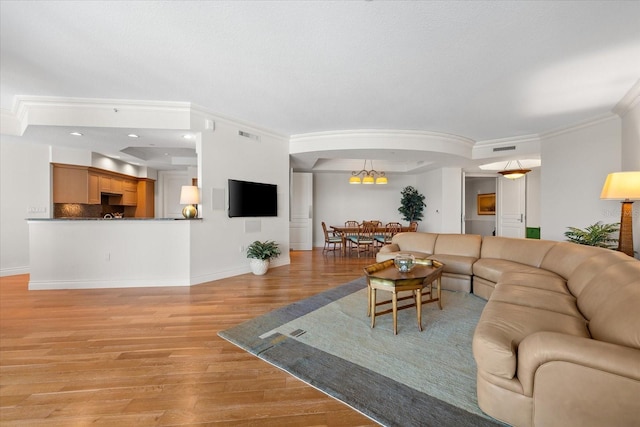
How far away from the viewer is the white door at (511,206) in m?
7.52

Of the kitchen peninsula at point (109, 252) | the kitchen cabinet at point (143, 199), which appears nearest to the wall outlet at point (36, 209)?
the kitchen peninsula at point (109, 252)

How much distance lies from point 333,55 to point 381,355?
2905 millimetres

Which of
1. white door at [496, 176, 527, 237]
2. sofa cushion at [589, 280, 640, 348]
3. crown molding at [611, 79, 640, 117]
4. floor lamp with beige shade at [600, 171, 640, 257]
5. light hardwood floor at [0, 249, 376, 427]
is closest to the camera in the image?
sofa cushion at [589, 280, 640, 348]

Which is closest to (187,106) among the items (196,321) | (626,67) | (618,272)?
(196,321)

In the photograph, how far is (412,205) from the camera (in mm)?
8766

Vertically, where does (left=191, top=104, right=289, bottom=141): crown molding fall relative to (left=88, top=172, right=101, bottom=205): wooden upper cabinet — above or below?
above

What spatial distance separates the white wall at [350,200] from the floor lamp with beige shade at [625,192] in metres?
6.23

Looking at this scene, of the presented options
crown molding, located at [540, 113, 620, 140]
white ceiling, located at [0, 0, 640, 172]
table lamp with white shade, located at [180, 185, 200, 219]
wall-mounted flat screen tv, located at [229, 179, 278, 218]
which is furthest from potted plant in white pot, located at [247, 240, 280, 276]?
crown molding, located at [540, 113, 620, 140]

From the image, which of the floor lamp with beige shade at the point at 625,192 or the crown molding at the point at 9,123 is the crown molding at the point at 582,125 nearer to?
the floor lamp with beige shade at the point at 625,192

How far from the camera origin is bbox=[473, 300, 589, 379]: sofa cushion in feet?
4.83

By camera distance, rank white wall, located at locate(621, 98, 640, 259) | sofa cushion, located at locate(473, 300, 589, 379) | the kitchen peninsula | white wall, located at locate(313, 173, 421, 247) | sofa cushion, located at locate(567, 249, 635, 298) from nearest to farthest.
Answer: sofa cushion, located at locate(473, 300, 589, 379)
sofa cushion, located at locate(567, 249, 635, 298)
white wall, located at locate(621, 98, 640, 259)
the kitchen peninsula
white wall, located at locate(313, 173, 421, 247)

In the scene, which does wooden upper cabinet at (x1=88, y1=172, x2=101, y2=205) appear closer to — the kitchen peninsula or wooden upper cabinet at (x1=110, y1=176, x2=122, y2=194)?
wooden upper cabinet at (x1=110, y1=176, x2=122, y2=194)

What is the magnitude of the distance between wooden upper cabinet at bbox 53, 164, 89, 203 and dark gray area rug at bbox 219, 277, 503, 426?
210 inches

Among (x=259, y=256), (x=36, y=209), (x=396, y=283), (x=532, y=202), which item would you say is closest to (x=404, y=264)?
(x=396, y=283)
